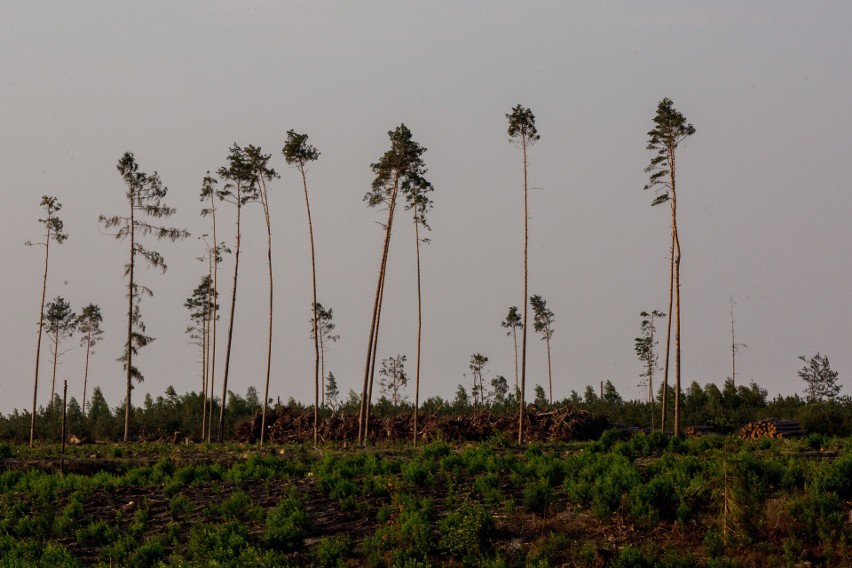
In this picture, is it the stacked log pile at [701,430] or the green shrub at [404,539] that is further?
the stacked log pile at [701,430]

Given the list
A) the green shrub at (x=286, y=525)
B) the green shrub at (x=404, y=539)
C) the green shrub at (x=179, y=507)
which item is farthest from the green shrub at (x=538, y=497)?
the green shrub at (x=179, y=507)

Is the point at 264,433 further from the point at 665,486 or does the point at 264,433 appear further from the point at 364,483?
the point at 665,486

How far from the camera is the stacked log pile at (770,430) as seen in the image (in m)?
38.4

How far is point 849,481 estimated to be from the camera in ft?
63.9

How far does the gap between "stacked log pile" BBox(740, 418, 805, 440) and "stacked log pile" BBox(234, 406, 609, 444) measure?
5.89 m

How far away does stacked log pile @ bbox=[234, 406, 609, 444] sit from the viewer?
39062mm

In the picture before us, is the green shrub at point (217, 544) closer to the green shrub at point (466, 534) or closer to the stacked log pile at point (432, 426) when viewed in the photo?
the green shrub at point (466, 534)

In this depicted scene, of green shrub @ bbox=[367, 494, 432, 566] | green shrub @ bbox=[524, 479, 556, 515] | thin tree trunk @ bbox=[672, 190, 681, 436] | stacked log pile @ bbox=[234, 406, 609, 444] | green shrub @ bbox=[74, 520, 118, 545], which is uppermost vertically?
thin tree trunk @ bbox=[672, 190, 681, 436]

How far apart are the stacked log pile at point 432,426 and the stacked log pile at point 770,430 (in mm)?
5893

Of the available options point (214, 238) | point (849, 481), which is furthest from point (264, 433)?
point (849, 481)

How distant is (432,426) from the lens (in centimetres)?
4231

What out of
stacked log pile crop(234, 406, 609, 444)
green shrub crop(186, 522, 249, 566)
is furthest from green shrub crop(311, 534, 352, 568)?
stacked log pile crop(234, 406, 609, 444)

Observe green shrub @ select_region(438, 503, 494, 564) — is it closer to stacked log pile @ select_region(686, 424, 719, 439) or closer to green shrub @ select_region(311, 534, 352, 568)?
green shrub @ select_region(311, 534, 352, 568)

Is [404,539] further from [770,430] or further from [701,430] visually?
[701,430]
